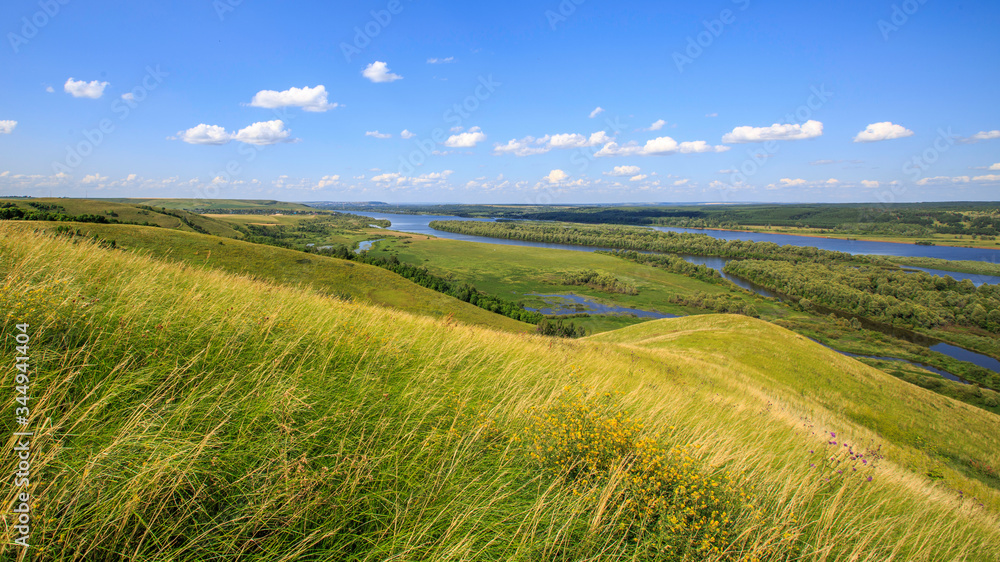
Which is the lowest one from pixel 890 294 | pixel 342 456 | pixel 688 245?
pixel 890 294

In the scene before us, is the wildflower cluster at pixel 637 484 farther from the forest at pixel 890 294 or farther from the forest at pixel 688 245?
the forest at pixel 688 245

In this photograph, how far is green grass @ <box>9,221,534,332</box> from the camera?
4434 cm

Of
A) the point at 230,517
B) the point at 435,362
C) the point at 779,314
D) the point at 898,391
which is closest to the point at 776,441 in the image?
the point at 435,362

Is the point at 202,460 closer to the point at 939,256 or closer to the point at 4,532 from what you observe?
the point at 4,532

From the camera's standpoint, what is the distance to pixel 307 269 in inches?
1992

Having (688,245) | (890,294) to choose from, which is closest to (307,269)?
(890,294)

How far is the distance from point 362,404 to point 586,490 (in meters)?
2.25

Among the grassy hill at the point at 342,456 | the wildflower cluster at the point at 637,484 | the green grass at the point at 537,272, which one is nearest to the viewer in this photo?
the grassy hill at the point at 342,456

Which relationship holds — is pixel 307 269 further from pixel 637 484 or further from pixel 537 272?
pixel 537 272

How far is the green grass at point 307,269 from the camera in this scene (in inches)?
1746

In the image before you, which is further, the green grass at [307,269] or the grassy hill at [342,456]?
the green grass at [307,269]

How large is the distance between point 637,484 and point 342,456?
2.52 m

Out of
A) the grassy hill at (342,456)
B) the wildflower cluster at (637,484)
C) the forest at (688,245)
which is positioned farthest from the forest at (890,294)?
the wildflower cluster at (637,484)

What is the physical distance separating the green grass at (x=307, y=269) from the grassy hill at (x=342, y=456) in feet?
124
